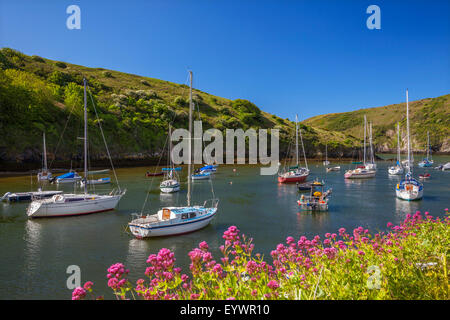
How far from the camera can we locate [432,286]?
4609 millimetres

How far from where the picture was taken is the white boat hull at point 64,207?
2486cm

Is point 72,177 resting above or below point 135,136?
below

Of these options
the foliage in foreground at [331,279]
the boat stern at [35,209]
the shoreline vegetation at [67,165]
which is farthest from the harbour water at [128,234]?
the shoreline vegetation at [67,165]

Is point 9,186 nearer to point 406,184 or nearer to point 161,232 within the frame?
point 161,232

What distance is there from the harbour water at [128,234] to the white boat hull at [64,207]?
0.78 m

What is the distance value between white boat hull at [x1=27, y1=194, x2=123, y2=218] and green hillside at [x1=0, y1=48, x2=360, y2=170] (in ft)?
61.1

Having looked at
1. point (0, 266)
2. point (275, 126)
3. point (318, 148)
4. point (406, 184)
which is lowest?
point (0, 266)

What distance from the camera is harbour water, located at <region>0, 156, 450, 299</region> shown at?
1386 centimetres

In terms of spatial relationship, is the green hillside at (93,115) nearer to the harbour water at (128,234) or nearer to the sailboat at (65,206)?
the harbour water at (128,234)

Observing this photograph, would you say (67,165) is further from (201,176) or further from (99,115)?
(201,176)

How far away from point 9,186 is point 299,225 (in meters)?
43.4

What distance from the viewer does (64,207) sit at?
25.2 metres

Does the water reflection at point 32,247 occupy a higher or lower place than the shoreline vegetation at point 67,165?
lower

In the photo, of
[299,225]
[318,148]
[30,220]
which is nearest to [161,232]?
[299,225]
